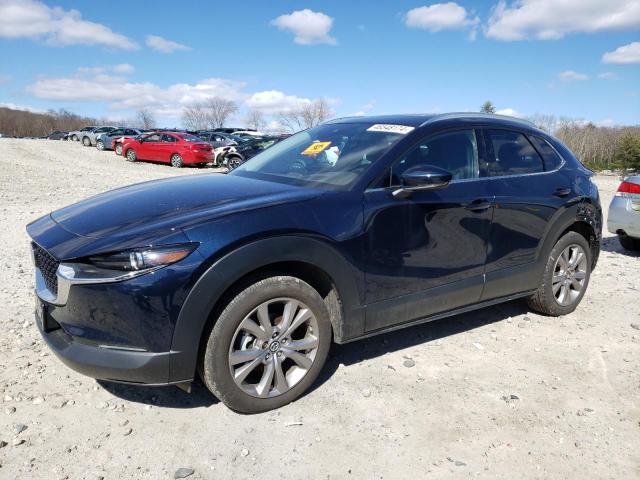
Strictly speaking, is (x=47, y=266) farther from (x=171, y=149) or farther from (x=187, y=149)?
(x=171, y=149)

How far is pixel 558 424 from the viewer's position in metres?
2.91

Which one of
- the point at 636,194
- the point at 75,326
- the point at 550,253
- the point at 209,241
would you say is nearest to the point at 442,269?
the point at 550,253

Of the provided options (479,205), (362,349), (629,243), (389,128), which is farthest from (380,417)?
(629,243)

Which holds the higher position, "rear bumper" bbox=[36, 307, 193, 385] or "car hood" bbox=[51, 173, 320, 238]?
"car hood" bbox=[51, 173, 320, 238]

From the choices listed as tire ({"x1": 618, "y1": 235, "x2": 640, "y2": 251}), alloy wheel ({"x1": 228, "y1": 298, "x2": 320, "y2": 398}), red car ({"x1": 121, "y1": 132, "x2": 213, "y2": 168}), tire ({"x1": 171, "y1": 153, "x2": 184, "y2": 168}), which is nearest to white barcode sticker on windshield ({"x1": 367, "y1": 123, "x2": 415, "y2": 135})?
alloy wheel ({"x1": 228, "y1": 298, "x2": 320, "y2": 398})

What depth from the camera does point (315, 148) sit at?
12.6ft

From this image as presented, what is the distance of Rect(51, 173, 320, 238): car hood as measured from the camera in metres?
2.69

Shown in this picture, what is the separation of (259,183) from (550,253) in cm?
257

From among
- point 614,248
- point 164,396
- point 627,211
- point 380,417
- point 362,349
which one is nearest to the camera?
point 380,417

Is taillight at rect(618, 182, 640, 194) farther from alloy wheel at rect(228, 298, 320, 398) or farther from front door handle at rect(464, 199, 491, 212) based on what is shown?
alloy wheel at rect(228, 298, 320, 398)

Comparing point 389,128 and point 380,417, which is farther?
point 389,128

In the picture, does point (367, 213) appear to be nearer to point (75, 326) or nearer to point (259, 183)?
point (259, 183)

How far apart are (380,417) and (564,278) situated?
249 cm

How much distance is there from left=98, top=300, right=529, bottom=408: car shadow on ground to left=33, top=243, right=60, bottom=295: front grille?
2.70ft
